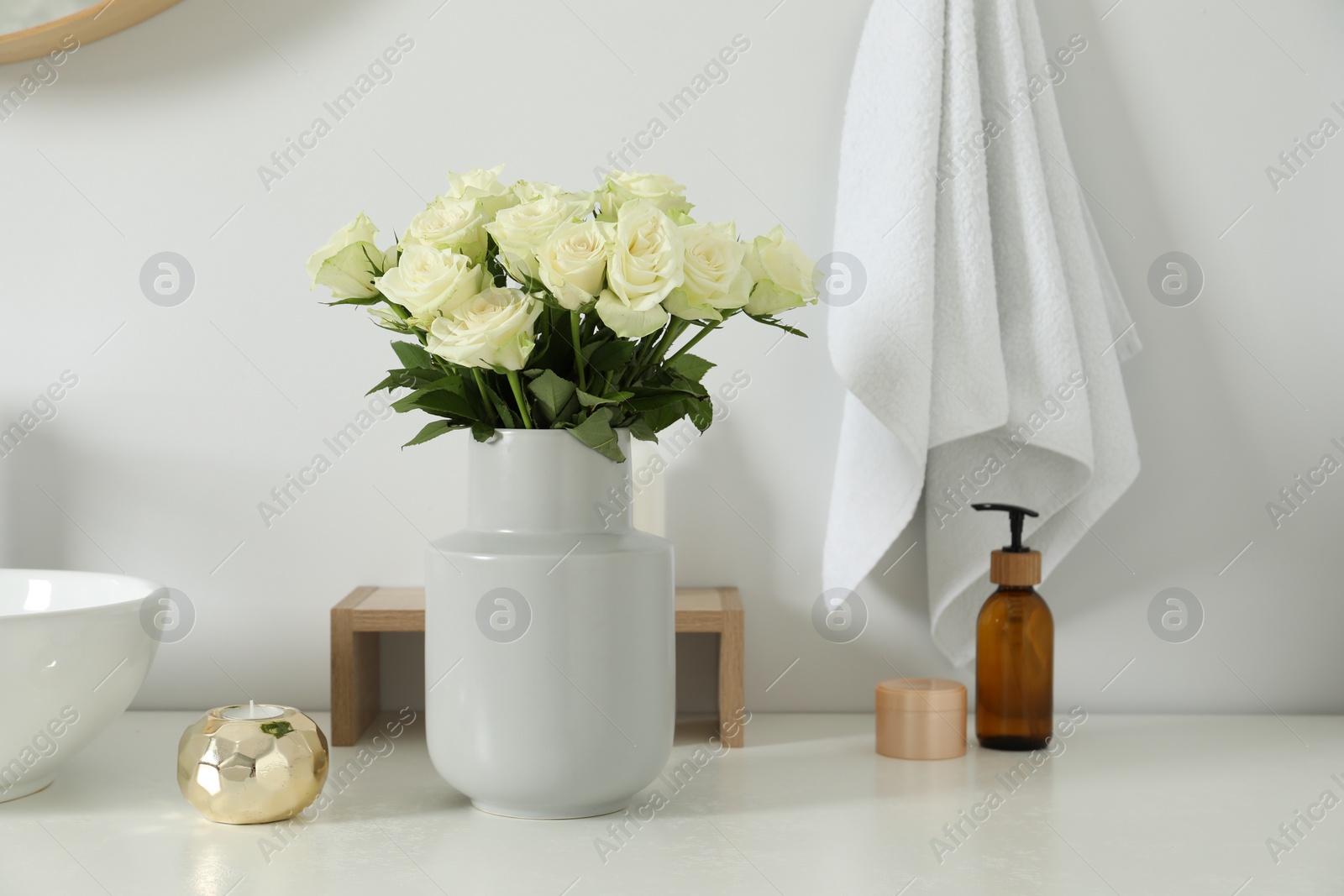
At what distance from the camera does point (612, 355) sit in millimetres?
615

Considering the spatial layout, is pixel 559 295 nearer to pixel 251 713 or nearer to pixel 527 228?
pixel 527 228

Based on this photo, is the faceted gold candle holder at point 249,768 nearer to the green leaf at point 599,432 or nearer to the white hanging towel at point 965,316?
the green leaf at point 599,432

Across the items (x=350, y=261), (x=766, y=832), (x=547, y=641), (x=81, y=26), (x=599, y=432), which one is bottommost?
(x=766, y=832)

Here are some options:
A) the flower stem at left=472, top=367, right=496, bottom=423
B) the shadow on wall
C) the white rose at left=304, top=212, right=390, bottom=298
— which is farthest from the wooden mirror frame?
the flower stem at left=472, top=367, right=496, bottom=423

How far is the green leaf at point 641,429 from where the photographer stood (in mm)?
639

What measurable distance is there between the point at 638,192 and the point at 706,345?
27 centimetres

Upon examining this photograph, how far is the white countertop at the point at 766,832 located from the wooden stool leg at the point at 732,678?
16 millimetres

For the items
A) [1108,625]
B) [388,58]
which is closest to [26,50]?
[388,58]

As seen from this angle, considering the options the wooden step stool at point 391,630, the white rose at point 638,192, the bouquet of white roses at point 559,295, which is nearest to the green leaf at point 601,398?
the bouquet of white roses at point 559,295

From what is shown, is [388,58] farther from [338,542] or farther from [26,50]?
[338,542]

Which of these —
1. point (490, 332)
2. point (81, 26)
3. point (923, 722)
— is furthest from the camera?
point (81, 26)

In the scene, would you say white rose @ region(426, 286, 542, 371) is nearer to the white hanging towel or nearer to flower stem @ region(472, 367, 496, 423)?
flower stem @ region(472, 367, 496, 423)

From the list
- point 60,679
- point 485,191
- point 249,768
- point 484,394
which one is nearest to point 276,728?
point 249,768

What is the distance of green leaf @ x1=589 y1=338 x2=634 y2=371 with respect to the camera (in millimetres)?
614
